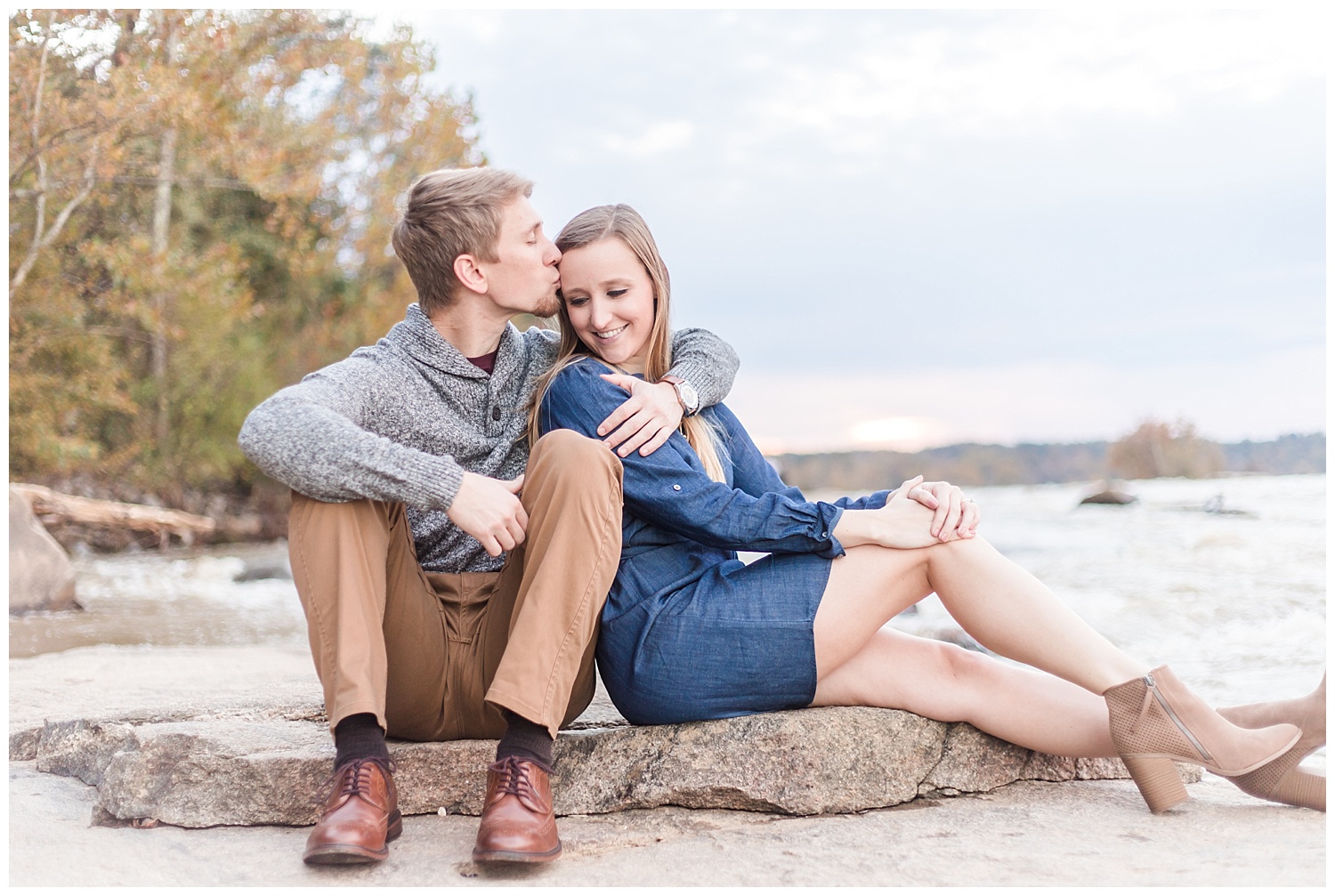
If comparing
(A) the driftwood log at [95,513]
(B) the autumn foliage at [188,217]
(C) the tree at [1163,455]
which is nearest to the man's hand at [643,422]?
(A) the driftwood log at [95,513]

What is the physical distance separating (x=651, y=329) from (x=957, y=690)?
118 cm

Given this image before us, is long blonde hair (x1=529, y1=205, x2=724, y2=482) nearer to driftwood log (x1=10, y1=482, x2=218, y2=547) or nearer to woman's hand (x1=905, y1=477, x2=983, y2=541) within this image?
woman's hand (x1=905, y1=477, x2=983, y2=541)

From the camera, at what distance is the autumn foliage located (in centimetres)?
888

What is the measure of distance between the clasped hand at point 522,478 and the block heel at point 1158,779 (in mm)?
1270

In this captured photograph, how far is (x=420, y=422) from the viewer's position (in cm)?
261

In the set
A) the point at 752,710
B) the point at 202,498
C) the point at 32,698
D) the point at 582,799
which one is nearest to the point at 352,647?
the point at 582,799

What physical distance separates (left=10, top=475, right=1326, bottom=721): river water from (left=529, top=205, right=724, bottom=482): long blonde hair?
3.58m

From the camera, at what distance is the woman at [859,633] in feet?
7.72

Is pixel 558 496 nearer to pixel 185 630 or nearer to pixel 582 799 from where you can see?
pixel 582 799

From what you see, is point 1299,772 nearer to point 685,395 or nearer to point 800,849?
point 800,849

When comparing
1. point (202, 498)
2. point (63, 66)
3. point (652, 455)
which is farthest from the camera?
point (202, 498)

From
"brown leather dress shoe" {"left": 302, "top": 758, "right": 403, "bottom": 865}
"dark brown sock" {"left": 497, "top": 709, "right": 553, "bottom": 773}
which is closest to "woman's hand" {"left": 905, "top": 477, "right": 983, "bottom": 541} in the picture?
"dark brown sock" {"left": 497, "top": 709, "right": 553, "bottom": 773}

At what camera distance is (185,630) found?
6.73 meters

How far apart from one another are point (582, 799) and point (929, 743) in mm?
854
